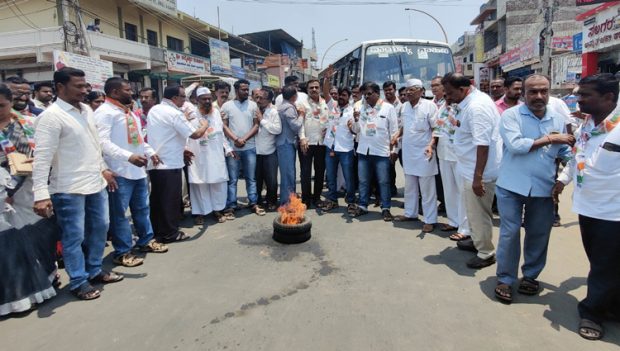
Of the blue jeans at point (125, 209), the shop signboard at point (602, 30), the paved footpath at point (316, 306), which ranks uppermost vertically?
the shop signboard at point (602, 30)

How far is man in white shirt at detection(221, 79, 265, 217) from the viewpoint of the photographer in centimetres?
596

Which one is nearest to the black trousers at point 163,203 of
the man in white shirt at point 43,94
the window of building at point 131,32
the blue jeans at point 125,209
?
the blue jeans at point 125,209

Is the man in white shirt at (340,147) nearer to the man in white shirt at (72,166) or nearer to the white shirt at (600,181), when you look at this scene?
the white shirt at (600,181)

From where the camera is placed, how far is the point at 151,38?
73.6ft

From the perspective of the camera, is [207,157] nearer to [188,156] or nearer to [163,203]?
[188,156]

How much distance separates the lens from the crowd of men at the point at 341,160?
108 inches

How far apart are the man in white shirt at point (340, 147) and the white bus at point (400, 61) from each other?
341 cm

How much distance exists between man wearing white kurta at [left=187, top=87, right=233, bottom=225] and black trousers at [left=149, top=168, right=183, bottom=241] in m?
0.64

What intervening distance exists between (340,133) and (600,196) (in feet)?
12.7

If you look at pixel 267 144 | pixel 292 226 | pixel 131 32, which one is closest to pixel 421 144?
pixel 292 226

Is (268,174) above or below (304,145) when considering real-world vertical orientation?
below

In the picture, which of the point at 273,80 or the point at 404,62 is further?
the point at 273,80

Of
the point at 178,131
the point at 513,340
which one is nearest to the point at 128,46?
the point at 178,131

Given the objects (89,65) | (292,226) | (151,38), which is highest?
(151,38)
